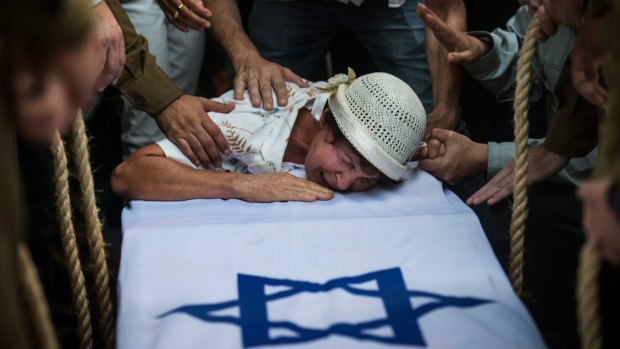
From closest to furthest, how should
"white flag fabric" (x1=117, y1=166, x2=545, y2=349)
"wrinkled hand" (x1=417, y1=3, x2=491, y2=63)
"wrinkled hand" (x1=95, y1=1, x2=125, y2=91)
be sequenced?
"white flag fabric" (x1=117, y1=166, x2=545, y2=349) → "wrinkled hand" (x1=95, y1=1, x2=125, y2=91) → "wrinkled hand" (x1=417, y1=3, x2=491, y2=63)

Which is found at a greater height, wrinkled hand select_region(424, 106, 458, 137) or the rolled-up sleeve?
the rolled-up sleeve

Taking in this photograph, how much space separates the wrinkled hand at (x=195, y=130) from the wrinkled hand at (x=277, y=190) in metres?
0.13

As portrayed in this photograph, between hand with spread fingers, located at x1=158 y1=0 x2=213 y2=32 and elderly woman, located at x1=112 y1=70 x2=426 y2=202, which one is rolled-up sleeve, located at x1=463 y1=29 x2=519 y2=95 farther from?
hand with spread fingers, located at x1=158 y1=0 x2=213 y2=32

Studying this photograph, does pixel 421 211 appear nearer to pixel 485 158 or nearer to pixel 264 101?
pixel 485 158

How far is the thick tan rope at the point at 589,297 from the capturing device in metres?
0.99

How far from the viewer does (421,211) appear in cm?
178

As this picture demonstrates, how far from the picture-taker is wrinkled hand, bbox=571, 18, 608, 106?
1.19m

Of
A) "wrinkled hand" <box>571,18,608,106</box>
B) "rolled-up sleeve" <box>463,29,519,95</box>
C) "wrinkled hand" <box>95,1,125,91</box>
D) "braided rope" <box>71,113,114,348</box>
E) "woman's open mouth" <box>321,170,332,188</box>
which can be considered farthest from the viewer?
"rolled-up sleeve" <box>463,29,519,95</box>

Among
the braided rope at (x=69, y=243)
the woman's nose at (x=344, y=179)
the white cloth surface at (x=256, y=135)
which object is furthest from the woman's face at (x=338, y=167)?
the braided rope at (x=69, y=243)

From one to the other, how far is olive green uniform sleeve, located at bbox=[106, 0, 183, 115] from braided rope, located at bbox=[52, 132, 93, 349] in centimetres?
43

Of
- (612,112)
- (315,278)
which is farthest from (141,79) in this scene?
(612,112)

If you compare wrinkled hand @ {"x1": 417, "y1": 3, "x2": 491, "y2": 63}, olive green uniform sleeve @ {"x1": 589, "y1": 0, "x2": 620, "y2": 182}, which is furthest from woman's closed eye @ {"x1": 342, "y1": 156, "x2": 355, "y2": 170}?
olive green uniform sleeve @ {"x1": 589, "y1": 0, "x2": 620, "y2": 182}

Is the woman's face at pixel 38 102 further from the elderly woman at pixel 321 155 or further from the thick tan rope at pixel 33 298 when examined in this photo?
the elderly woman at pixel 321 155

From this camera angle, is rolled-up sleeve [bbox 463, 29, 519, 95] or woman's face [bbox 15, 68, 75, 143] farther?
rolled-up sleeve [bbox 463, 29, 519, 95]
